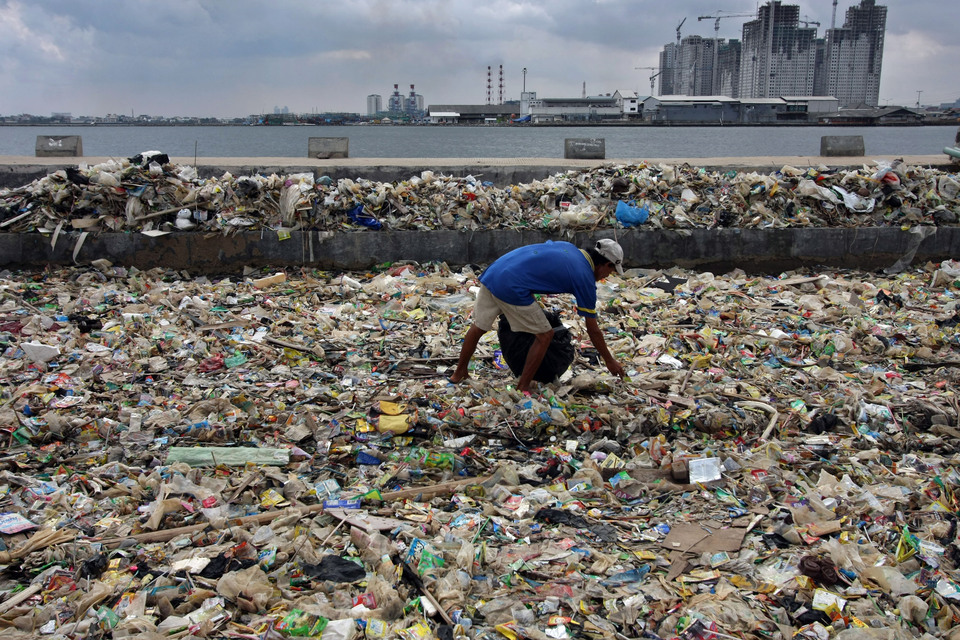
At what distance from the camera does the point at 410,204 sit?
1032cm

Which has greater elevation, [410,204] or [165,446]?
[410,204]

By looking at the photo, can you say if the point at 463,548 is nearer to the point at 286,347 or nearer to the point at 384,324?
the point at 286,347

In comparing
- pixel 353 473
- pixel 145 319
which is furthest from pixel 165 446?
pixel 145 319

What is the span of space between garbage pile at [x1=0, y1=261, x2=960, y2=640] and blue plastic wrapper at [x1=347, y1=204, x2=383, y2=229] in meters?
2.49

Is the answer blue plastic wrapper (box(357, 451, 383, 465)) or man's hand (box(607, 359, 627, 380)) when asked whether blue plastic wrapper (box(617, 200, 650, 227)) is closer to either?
man's hand (box(607, 359, 627, 380))

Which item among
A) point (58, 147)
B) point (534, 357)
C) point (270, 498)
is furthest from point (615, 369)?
point (58, 147)

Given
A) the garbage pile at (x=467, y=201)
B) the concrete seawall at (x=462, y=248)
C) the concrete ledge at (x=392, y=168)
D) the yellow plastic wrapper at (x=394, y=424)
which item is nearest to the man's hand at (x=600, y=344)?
the yellow plastic wrapper at (x=394, y=424)

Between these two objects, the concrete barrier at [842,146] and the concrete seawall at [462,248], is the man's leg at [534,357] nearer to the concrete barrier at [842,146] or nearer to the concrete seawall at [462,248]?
the concrete seawall at [462,248]

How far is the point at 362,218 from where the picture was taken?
983 cm

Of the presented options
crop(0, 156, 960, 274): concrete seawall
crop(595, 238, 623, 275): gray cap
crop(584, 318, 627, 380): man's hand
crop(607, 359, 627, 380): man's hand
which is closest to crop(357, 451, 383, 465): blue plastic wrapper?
crop(584, 318, 627, 380): man's hand

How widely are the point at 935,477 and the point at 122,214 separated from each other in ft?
30.6

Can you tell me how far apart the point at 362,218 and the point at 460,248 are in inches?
53.4

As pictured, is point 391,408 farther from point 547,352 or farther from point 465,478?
point 547,352

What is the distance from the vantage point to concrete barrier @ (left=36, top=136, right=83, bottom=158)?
14.4 metres
